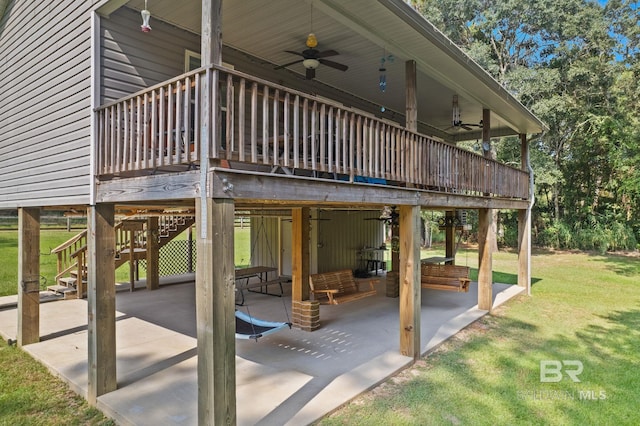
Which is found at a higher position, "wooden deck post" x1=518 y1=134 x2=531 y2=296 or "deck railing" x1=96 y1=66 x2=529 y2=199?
"deck railing" x1=96 y1=66 x2=529 y2=199

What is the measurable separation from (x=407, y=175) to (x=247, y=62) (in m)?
3.65

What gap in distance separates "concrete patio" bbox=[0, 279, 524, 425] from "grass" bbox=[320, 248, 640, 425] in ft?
1.04

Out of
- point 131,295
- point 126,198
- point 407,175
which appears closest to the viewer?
point 126,198

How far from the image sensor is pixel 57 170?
18.1ft

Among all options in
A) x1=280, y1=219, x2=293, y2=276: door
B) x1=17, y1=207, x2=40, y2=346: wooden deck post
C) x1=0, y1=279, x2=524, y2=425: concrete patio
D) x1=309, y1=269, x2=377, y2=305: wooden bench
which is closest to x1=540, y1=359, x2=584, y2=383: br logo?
x1=0, y1=279, x2=524, y2=425: concrete patio

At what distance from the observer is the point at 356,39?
6645mm

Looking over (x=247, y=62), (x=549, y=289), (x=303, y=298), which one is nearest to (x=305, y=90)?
(x=247, y=62)

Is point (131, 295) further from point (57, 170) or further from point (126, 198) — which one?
point (126, 198)

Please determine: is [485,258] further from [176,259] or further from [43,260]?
[43,260]

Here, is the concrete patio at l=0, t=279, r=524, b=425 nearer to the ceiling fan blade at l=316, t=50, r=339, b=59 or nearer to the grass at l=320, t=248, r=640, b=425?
the grass at l=320, t=248, r=640, b=425

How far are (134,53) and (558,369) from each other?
7.46 meters

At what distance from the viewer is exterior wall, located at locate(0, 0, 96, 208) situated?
16.5 ft

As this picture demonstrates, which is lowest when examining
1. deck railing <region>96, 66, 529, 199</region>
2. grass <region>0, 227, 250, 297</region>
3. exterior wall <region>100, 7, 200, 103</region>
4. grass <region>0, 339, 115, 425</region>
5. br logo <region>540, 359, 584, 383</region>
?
br logo <region>540, 359, 584, 383</region>

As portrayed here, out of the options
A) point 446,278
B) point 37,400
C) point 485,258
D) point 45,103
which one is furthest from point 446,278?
point 45,103
